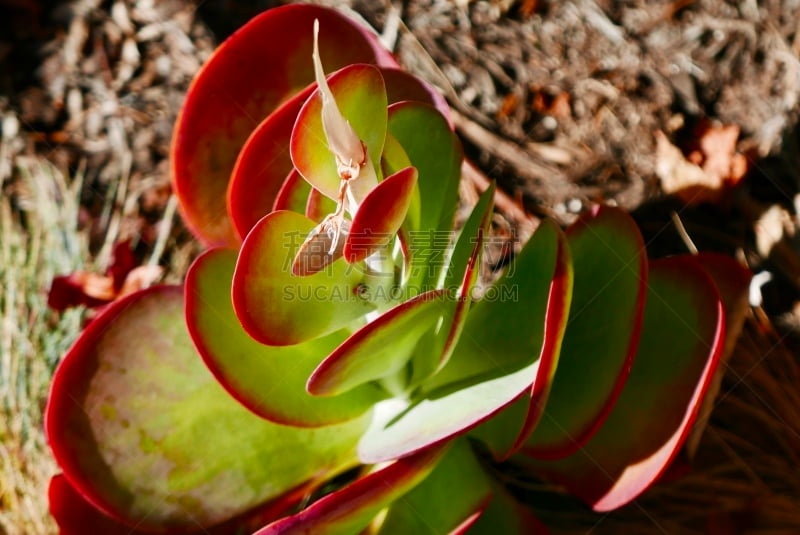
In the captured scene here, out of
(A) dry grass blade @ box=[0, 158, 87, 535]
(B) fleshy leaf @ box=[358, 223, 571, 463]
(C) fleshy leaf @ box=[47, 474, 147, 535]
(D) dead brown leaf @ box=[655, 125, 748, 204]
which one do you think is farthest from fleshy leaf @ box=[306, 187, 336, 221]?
(D) dead brown leaf @ box=[655, 125, 748, 204]

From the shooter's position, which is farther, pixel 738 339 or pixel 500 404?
pixel 738 339

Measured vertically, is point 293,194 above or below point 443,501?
above

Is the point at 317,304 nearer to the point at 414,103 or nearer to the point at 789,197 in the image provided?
the point at 414,103

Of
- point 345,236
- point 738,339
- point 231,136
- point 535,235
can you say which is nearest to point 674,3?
point 738,339

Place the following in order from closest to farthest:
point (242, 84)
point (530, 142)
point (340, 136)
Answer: point (340, 136) < point (242, 84) < point (530, 142)

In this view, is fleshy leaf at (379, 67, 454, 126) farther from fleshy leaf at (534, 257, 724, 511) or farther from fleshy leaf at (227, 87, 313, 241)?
fleshy leaf at (534, 257, 724, 511)

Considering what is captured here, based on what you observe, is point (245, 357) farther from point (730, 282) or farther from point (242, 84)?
point (730, 282)

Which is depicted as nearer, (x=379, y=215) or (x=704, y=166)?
(x=379, y=215)

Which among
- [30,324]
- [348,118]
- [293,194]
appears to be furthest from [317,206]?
[30,324]

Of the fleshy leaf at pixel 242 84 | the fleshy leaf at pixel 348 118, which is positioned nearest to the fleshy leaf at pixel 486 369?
the fleshy leaf at pixel 348 118
